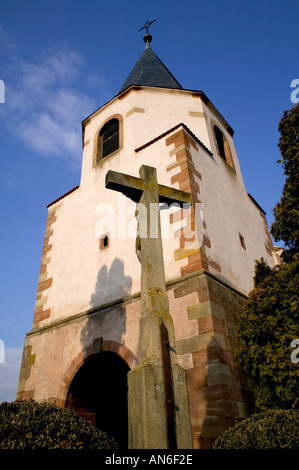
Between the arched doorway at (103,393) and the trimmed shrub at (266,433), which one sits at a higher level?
the arched doorway at (103,393)

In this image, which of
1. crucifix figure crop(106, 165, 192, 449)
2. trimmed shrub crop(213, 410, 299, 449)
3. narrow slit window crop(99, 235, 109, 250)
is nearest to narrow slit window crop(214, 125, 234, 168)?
narrow slit window crop(99, 235, 109, 250)

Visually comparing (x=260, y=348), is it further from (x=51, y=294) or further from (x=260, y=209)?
(x=260, y=209)

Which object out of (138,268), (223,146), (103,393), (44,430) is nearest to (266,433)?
(44,430)

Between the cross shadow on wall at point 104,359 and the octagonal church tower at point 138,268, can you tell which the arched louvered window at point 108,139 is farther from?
the cross shadow on wall at point 104,359

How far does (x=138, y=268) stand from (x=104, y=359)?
92.6 inches

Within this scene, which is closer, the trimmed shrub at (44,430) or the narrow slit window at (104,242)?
the trimmed shrub at (44,430)

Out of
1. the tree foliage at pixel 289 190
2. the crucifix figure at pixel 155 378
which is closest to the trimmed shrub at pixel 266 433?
the crucifix figure at pixel 155 378

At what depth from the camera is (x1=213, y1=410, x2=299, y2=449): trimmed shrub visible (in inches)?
143

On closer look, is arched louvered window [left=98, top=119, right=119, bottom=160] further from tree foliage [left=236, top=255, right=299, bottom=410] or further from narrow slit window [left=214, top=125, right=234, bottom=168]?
tree foliage [left=236, top=255, right=299, bottom=410]

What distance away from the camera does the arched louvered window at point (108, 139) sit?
1156 cm

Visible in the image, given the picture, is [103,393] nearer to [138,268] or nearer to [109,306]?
[109,306]

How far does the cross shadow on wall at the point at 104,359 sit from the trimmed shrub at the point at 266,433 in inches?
148

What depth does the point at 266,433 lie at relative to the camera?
3793 mm
